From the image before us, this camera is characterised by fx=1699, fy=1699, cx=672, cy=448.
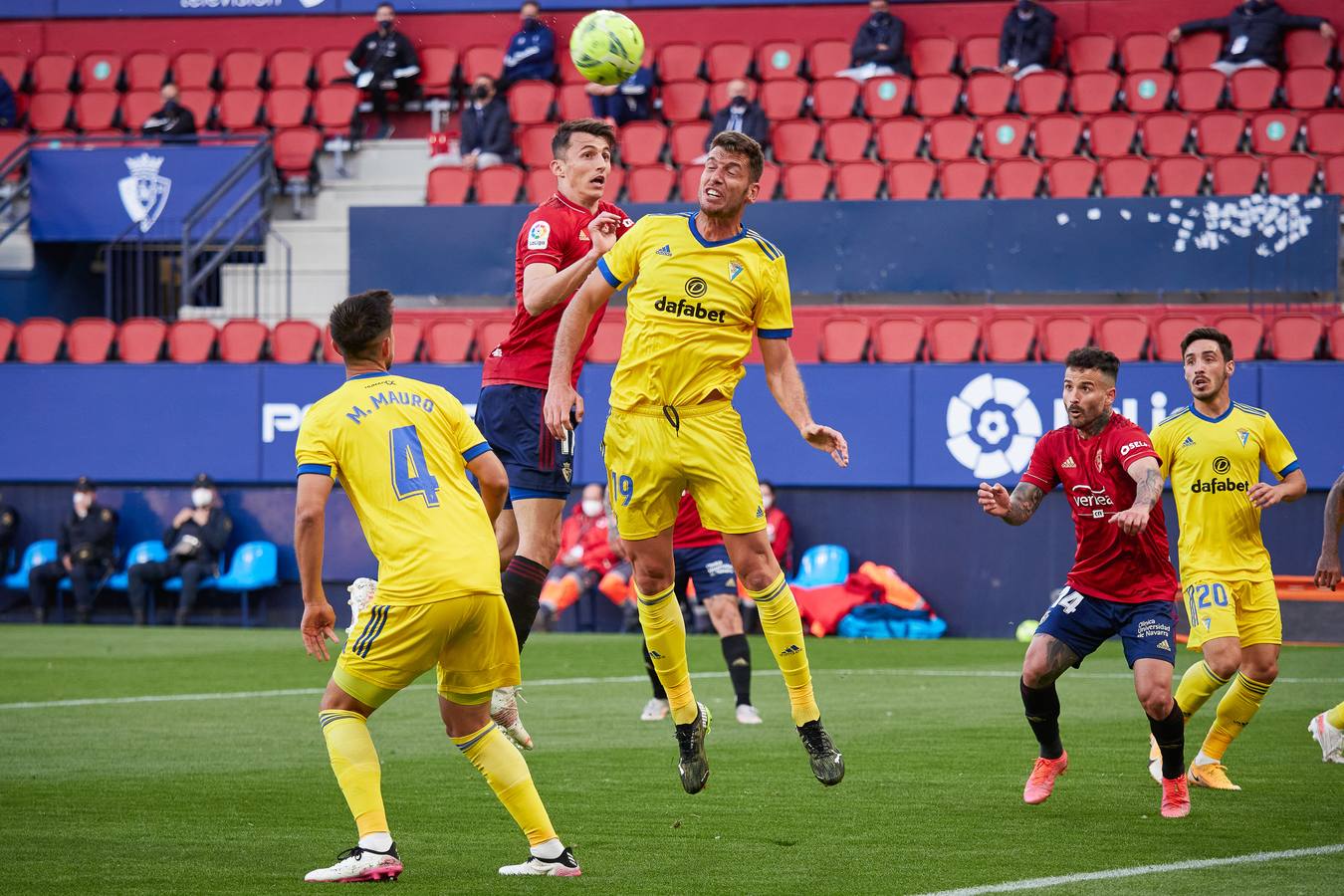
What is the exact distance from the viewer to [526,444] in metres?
8.18

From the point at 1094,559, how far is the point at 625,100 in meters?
16.0

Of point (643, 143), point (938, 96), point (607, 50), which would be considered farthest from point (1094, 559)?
point (938, 96)

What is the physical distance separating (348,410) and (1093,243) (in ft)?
48.7

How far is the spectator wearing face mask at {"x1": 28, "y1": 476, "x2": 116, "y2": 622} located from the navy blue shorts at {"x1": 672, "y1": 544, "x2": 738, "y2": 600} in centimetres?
1078

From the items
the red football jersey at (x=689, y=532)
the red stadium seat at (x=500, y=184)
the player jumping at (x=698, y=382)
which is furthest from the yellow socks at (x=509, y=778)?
the red stadium seat at (x=500, y=184)

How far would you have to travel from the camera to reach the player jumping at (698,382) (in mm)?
6949

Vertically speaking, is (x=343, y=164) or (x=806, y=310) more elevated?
(x=343, y=164)

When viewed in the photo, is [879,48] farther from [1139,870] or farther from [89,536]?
[1139,870]

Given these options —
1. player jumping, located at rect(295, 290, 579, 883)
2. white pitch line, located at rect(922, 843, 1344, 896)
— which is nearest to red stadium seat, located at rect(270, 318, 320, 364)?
player jumping, located at rect(295, 290, 579, 883)

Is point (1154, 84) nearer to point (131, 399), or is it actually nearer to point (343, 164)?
point (343, 164)

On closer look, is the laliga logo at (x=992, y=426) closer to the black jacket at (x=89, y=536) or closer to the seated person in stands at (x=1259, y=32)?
the seated person in stands at (x=1259, y=32)

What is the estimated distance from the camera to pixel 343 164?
2417 cm

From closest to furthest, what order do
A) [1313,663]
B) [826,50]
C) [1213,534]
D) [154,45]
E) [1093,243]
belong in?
[1213,534] < [1313,663] < [1093,243] < [826,50] < [154,45]

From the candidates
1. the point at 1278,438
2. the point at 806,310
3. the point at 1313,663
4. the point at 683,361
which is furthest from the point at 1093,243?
the point at 683,361
